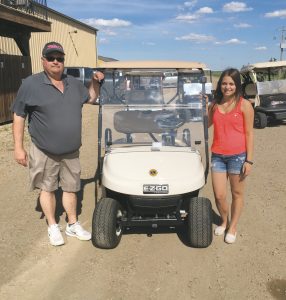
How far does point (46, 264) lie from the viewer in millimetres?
3494

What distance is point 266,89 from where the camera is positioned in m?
10.9

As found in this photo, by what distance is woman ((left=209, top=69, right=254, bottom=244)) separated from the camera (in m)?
3.57

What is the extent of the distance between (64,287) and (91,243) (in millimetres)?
771

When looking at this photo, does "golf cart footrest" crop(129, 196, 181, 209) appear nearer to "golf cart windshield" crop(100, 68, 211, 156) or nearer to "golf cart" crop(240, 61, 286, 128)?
"golf cart windshield" crop(100, 68, 211, 156)

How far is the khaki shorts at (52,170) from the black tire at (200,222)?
114cm

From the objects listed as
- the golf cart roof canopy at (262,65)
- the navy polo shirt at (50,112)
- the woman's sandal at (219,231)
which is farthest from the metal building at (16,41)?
the woman's sandal at (219,231)

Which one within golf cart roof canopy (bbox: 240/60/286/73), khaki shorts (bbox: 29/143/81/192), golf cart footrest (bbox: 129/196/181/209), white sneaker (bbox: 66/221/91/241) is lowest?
white sneaker (bbox: 66/221/91/241)

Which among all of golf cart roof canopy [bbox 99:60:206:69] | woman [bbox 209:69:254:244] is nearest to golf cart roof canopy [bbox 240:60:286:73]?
golf cart roof canopy [bbox 99:60:206:69]

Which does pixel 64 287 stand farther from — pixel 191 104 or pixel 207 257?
pixel 191 104

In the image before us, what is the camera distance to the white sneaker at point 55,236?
151 inches

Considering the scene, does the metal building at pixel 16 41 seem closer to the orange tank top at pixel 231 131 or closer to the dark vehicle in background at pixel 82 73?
the dark vehicle in background at pixel 82 73

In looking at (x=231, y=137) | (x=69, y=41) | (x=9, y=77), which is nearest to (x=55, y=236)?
(x=231, y=137)

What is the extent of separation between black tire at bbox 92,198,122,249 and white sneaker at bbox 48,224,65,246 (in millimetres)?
366

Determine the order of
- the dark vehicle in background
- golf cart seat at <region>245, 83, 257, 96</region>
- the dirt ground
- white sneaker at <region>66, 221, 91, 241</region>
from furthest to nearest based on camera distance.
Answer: the dark vehicle in background < golf cart seat at <region>245, 83, 257, 96</region> < white sneaker at <region>66, 221, 91, 241</region> < the dirt ground
